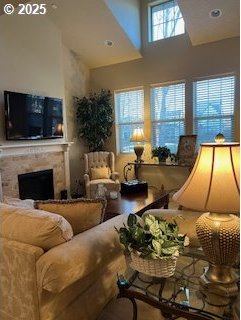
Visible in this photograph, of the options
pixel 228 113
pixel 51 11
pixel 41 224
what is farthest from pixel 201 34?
pixel 41 224

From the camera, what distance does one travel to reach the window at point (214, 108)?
470cm

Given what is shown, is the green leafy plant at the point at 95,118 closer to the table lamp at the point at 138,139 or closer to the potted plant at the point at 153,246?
the table lamp at the point at 138,139

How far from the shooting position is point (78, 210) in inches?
65.6

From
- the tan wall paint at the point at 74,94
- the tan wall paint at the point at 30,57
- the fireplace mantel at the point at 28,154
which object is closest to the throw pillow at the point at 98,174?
the fireplace mantel at the point at 28,154

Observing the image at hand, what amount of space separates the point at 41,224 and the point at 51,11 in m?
4.34

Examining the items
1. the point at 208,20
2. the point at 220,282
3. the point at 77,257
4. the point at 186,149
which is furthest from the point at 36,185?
the point at 208,20

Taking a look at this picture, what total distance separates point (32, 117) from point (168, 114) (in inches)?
105

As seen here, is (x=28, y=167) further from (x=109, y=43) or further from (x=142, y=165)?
(x=109, y=43)

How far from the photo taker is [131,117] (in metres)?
5.78

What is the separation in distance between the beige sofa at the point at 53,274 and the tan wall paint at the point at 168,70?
3804 millimetres

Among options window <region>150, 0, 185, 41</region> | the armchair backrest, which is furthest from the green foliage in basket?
window <region>150, 0, 185, 41</region>

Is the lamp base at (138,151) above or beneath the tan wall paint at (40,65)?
beneath

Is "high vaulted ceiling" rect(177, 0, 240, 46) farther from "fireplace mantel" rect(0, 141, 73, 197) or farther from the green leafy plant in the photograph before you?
"fireplace mantel" rect(0, 141, 73, 197)

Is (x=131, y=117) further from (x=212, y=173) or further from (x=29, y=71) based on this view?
(x=212, y=173)
